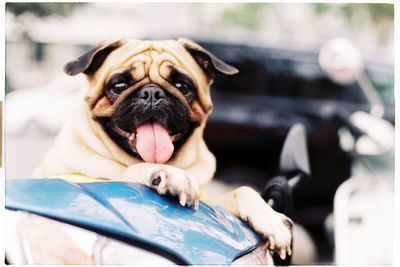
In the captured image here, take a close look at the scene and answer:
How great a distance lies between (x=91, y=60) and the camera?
4.93 ft

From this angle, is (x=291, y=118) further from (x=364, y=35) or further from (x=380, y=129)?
(x=364, y=35)

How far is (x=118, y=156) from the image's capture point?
155 centimetres

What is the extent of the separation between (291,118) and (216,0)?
7.06 ft

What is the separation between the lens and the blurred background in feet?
9.43

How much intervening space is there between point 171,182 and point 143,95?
0.40m

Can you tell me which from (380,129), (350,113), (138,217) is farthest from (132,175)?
(350,113)

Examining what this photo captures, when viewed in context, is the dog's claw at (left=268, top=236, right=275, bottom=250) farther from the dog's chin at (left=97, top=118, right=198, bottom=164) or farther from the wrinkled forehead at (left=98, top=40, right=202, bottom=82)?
the wrinkled forehead at (left=98, top=40, right=202, bottom=82)

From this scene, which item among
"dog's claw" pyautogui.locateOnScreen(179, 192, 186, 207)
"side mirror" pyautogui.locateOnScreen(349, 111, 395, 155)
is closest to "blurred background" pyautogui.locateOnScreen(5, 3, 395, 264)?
"side mirror" pyautogui.locateOnScreen(349, 111, 395, 155)

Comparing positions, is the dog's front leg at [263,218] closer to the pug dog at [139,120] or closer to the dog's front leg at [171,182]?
the pug dog at [139,120]

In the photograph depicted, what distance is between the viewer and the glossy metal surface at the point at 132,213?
101cm

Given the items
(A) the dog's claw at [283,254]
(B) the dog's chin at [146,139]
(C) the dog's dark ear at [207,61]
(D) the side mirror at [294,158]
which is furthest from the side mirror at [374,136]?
(B) the dog's chin at [146,139]

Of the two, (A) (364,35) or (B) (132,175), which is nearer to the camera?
(B) (132,175)

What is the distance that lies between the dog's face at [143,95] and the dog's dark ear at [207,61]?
8 centimetres

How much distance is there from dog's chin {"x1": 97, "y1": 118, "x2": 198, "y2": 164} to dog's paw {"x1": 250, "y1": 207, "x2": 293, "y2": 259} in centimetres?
36
